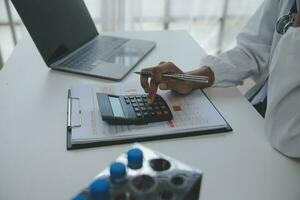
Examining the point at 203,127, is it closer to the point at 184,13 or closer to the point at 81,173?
the point at 81,173

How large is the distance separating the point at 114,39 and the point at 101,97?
0.47m

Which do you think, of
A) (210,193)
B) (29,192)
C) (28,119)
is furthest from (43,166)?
(210,193)

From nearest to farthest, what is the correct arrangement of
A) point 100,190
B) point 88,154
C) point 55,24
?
1. point 100,190
2. point 88,154
3. point 55,24

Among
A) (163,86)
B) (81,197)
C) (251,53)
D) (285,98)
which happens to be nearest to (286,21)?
(251,53)

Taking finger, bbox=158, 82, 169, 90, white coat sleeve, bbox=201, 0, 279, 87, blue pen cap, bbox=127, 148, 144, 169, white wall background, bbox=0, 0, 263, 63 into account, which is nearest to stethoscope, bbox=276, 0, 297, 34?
white coat sleeve, bbox=201, 0, 279, 87

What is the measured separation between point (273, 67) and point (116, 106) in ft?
1.20

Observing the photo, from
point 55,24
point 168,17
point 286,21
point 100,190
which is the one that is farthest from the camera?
point 168,17

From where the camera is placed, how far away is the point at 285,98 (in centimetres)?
65

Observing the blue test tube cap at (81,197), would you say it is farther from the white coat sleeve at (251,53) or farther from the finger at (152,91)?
the white coat sleeve at (251,53)

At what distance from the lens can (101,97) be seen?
72 centimetres

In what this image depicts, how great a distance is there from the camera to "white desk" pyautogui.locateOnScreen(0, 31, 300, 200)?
20.5 inches

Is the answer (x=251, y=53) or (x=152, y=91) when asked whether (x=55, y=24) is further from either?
(x=251, y=53)

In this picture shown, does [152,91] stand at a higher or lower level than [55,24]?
lower

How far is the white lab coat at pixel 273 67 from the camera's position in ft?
2.08
